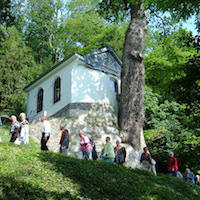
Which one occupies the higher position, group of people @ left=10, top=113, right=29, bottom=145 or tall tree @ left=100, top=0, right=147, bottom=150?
tall tree @ left=100, top=0, right=147, bottom=150

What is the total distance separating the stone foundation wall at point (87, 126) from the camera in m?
15.8

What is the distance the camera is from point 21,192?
6.36 meters

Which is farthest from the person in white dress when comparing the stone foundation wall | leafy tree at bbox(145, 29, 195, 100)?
leafy tree at bbox(145, 29, 195, 100)

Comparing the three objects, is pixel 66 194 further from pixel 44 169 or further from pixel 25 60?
pixel 25 60

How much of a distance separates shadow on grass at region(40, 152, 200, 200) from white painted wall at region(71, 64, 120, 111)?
731 cm

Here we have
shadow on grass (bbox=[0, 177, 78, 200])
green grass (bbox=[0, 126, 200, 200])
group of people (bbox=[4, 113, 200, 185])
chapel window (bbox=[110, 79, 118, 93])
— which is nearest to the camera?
shadow on grass (bbox=[0, 177, 78, 200])

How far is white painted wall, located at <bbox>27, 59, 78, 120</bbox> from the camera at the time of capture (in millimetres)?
18062

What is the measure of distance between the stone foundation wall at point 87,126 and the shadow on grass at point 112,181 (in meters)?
4.74

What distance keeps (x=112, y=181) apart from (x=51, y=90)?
11.8m

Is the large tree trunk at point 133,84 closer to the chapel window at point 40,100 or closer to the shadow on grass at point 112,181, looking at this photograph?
the shadow on grass at point 112,181

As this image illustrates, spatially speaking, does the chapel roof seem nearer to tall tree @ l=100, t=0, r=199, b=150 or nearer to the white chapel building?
the white chapel building

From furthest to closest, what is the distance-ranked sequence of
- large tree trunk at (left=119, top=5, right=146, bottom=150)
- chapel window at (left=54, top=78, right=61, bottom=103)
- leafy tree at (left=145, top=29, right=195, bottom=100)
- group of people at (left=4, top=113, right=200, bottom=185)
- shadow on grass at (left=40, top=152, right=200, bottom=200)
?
leafy tree at (left=145, top=29, right=195, bottom=100) < chapel window at (left=54, top=78, right=61, bottom=103) < large tree trunk at (left=119, top=5, right=146, bottom=150) < group of people at (left=4, top=113, right=200, bottom=185) < shadow on grass at (left=40, top=152, right=200, bottom=200)

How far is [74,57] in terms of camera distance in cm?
1794

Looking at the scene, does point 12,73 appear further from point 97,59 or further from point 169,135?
point 169,135
